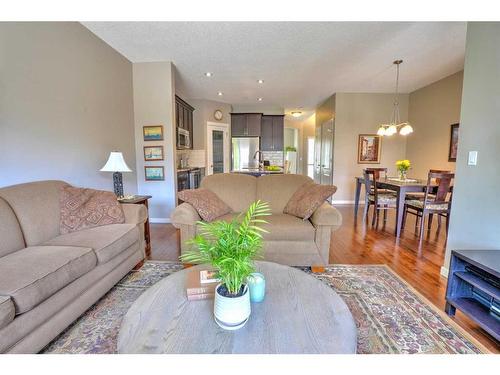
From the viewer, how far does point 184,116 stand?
17.6 ft

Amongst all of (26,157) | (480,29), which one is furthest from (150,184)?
(480,29)

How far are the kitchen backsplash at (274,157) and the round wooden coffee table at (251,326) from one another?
6.29m

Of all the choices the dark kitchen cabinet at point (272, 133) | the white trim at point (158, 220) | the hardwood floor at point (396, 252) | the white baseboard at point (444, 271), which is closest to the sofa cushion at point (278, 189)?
the hardwood floor at point (396, 252)

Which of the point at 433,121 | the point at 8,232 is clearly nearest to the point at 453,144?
the point at 433,121

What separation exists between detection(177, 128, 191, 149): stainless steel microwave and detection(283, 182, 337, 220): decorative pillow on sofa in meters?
3.12

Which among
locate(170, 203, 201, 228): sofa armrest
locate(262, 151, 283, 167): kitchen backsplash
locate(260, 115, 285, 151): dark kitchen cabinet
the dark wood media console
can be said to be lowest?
the dark wood media console

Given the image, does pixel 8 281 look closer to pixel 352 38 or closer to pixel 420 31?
pixel 352 38

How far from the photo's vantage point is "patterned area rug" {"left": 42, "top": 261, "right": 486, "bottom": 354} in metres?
1.34

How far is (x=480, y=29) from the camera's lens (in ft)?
6.14

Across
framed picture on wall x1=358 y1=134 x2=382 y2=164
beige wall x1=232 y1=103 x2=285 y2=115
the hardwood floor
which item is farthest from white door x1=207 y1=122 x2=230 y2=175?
framed picture on wall x1=358 y1=134 x2=382 y2=164

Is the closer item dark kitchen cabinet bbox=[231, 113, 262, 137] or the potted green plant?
the potted green plant

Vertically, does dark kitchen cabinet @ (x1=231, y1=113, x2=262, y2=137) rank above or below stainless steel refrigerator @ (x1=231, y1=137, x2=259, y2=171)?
above

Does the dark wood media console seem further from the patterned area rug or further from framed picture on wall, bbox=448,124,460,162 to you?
framed picture on wall, bbox=448,124,460,162
